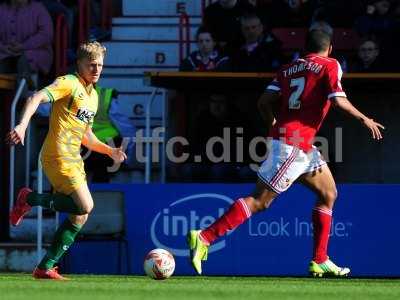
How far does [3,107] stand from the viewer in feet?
55.1

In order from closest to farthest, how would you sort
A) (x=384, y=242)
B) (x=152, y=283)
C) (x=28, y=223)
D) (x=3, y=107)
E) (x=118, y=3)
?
(x=152, y=283)
(x=384, y=242)
(x=28, y=223)
(x=3, y=107)
(x=118, y=3)

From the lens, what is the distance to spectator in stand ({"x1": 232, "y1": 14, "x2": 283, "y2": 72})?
16031 mm

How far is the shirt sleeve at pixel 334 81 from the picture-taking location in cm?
1119

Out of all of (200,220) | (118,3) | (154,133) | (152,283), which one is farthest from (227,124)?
(152,283)

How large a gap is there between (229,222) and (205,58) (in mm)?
5172

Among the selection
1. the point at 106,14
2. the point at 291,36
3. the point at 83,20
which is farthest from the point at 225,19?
the point at 106,14

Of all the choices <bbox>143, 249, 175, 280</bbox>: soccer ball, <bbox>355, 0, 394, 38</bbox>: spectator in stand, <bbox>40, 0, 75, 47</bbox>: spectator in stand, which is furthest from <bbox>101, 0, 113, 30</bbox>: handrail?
<bbox>143, 249, 175, 280</bbox>: soccer ball

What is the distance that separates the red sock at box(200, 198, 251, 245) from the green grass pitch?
1.29 feet

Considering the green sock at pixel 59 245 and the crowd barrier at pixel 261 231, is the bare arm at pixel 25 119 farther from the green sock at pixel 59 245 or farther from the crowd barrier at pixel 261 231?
the crowd barrier at pixel 261 231

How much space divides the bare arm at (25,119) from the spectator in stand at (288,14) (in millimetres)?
7044

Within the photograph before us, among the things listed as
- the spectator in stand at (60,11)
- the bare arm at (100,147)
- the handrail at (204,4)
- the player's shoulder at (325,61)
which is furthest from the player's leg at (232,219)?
the spectator in stand at (60,11)

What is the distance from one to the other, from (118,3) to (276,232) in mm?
6277

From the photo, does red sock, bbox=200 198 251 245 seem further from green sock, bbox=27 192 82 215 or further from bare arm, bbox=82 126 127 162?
green sock, bbox=27 192 82 215

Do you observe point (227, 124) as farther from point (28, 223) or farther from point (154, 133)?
point (28, 223)
